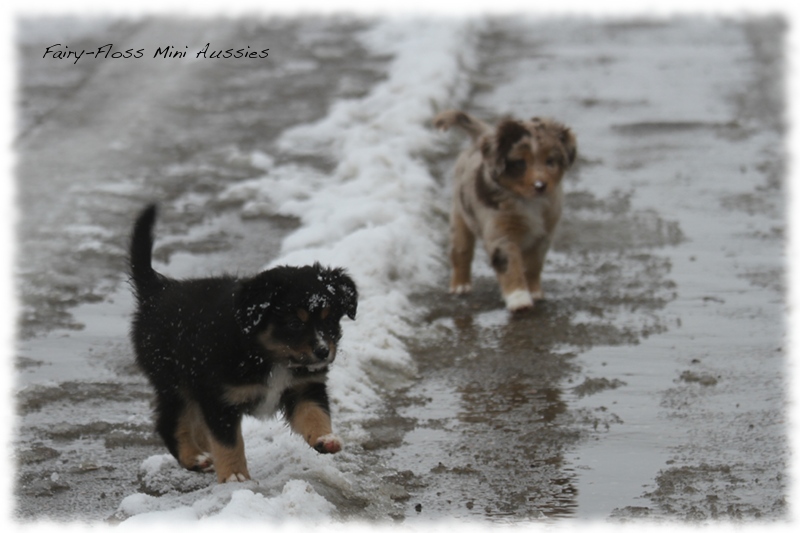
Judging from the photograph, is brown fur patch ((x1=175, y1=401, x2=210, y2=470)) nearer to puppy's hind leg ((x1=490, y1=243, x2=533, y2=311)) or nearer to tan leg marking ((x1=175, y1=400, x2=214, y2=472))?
tan leg marking ((x1=175, y1=400, x2=214, y2=472))

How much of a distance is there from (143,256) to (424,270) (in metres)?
3.47

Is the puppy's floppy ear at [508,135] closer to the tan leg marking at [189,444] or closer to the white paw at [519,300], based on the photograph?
the white paw at [519,300]

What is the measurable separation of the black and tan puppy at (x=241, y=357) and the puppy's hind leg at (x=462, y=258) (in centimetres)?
327

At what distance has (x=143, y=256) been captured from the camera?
5.95 m

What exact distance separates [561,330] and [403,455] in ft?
7.43

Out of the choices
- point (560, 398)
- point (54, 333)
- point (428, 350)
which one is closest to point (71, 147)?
point (54, 333)

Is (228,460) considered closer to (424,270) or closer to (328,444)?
(328,444)

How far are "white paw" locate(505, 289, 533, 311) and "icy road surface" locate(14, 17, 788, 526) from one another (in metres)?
0.11

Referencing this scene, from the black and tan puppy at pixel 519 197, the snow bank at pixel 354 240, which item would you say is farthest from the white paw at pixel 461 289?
the black and tan puppy at pixel 519 197

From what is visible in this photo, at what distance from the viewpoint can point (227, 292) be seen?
18.0ft

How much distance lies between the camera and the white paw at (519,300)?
8148 millimetres

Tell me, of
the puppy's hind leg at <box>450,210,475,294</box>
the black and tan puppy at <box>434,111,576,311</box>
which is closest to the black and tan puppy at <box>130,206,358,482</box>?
the black and tan puppy at <box>434,111,576,311</box>

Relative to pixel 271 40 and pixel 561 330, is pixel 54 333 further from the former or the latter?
pixel 271 40

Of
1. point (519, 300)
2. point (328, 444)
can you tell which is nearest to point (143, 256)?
point (328, 444)
